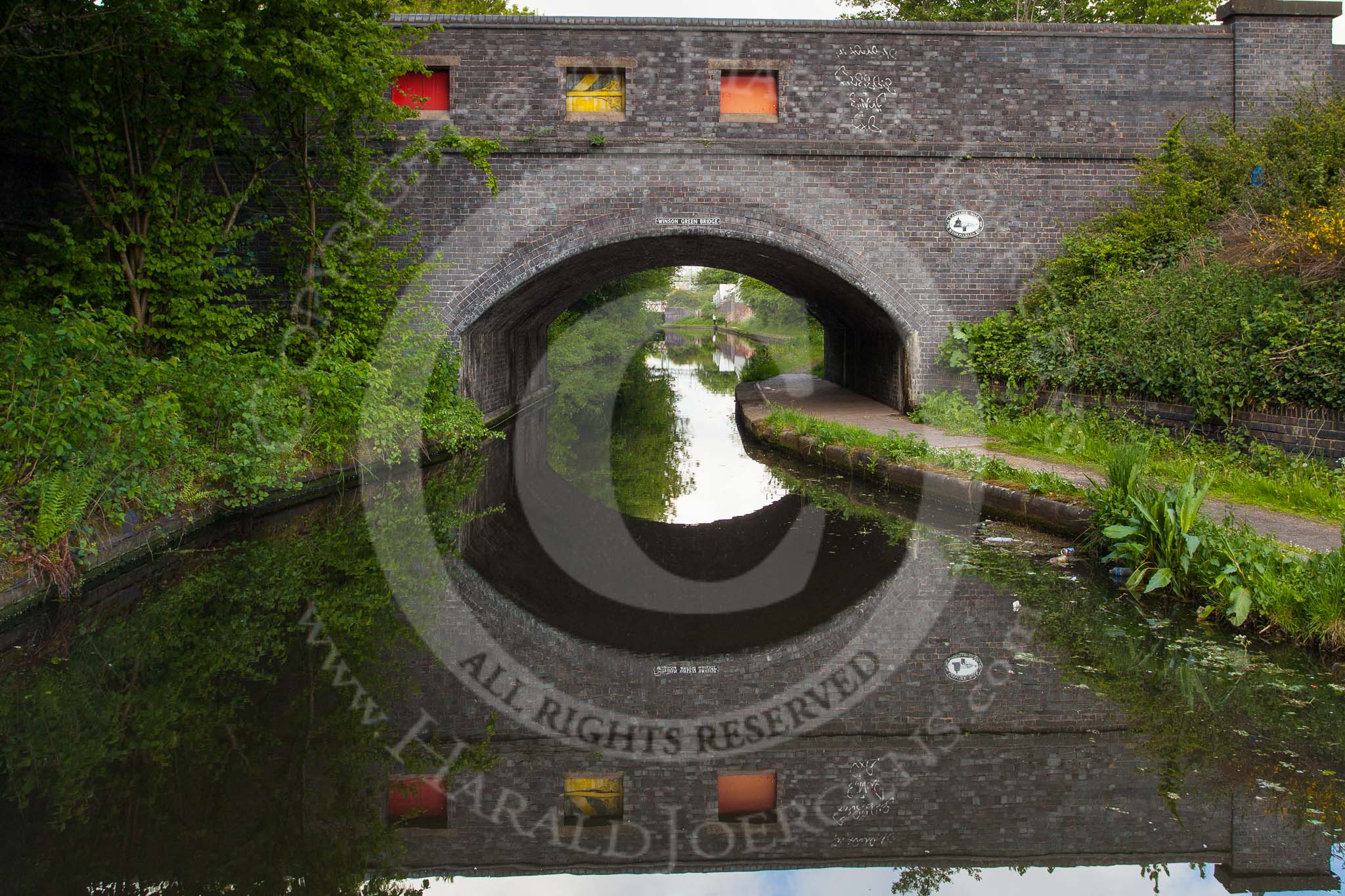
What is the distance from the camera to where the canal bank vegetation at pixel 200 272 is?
5.40 m

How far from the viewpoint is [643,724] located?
3699 mm

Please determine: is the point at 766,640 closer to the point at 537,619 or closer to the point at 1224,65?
the point at 537,619

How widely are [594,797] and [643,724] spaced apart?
1.75 ft

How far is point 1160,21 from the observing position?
19.5m

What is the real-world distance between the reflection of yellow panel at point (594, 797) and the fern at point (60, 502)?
3390mm

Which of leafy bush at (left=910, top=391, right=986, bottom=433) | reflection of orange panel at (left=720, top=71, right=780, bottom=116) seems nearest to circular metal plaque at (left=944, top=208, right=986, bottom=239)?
leafy bush at (left=910, top=391, right=986, bottom=433)

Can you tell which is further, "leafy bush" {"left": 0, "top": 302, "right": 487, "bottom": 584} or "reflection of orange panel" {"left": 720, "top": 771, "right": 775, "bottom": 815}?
"leafy bush" {"left": 0, "top": 302, "right": 487, "bottom": 584}

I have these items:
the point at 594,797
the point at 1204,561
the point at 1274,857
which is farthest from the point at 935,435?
the point at 594,797

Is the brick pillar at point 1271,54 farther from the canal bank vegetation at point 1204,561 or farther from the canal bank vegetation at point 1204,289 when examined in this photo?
the canal bank vegetation at point 1204,561

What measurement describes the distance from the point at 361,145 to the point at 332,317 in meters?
1.74

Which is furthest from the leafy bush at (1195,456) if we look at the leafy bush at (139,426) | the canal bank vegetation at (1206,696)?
the leafy bush at (139,426)

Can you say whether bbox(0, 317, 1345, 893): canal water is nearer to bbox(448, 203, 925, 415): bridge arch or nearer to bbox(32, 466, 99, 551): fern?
bbox(32, 466, 99, 551): fern

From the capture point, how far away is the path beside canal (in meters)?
5.43

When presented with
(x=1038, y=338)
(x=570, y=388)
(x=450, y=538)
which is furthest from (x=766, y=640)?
(x=570, y=388)
